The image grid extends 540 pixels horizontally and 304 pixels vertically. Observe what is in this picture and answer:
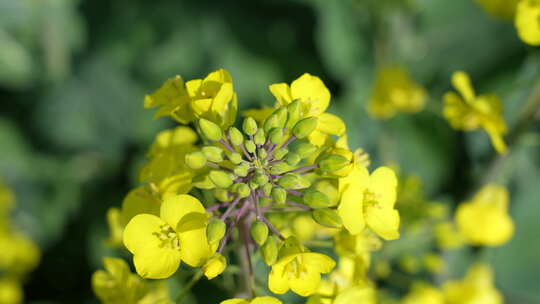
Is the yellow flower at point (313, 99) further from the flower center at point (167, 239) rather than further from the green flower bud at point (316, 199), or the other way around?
the flower center at point (167, 239)

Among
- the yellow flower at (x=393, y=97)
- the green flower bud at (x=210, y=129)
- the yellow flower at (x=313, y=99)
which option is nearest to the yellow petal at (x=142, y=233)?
the green flower bud at (x=210, y=129)

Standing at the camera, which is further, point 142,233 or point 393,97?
point 393,97

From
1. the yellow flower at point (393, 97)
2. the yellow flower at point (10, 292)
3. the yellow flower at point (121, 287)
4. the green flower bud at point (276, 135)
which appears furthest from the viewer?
the yellow flower at point (10, 292)

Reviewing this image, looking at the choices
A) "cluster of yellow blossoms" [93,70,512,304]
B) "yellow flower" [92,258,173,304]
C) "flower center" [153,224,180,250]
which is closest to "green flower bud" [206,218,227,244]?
"cluster of yellow blossoms" [93,70,512,304]

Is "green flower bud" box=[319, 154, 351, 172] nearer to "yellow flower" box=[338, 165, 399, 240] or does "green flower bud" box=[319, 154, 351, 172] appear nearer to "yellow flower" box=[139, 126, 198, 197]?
"yellow flower" box=[338, 165, 399, 240]

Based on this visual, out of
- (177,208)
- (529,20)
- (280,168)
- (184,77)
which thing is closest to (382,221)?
(280,168)

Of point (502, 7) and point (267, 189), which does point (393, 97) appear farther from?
point (267, 189)

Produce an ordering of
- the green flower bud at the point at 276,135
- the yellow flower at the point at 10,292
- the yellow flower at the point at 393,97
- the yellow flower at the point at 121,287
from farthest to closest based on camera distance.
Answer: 1. the yellow flower at the point at 10,292
2. the yellow flower at the point at 393,97
3. the yellow flower at the point at 121,287
4. the green flower bud at the point at 276,135
